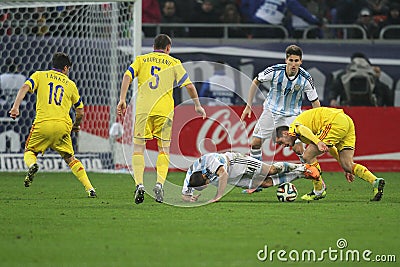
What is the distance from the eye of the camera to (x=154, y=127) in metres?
10.7

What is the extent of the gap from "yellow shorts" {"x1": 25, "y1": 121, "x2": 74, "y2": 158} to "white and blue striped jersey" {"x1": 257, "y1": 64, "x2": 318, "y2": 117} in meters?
2.58

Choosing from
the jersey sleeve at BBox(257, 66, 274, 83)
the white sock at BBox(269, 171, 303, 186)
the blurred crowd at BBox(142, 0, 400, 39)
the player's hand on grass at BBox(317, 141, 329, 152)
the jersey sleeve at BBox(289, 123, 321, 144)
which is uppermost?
the blurred crowd at BBox(142, 0, 400, 39)

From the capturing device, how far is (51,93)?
11.4 m

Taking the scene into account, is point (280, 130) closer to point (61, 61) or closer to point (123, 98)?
point (123, 98)

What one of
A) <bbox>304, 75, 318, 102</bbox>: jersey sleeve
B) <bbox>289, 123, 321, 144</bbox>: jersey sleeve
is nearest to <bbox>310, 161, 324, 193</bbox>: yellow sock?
<bbox>289, 123, 321, 144</bbox>: jersey sleeve

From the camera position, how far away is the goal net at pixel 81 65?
16.5 m

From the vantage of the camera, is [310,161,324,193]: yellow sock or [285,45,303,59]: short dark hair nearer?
[310,161,324,193]: yellow sock

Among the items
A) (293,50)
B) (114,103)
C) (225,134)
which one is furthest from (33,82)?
(225,134)

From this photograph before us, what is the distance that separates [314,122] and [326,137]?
1.01ft

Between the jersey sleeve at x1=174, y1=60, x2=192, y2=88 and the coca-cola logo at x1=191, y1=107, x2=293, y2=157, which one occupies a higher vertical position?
the jersey sleeve at x1=174, y1=60, x2=192, y2=88

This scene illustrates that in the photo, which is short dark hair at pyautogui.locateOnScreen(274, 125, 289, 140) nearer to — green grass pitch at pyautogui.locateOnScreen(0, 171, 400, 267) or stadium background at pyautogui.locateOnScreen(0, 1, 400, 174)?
green grass pitch at pyautogui.locateOnScreen(0, 171, 400, 267)

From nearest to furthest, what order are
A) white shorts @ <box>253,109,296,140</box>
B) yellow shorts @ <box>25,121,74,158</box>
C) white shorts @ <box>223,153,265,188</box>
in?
white shorts @ <box>223,153,265,188</box> < yellow shorts @ <box>25,121,74,158</box> < white shorts @ <box>253,109,296,140</box>

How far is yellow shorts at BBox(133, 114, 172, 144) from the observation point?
34.7 ft

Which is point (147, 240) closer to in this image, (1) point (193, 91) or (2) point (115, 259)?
(2) point (115, 259)
